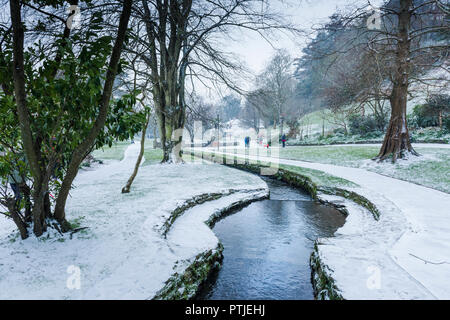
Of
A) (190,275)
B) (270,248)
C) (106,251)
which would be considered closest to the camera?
(190,275)

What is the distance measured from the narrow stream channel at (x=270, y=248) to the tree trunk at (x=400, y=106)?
20.3ft

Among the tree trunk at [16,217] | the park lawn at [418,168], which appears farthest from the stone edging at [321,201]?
the tree trunk at [16,217]

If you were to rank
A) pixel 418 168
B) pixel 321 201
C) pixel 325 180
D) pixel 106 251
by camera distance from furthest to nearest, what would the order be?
pixel 418 168 < pixel 325 180 < pixel 321 201 < pixel 106 251

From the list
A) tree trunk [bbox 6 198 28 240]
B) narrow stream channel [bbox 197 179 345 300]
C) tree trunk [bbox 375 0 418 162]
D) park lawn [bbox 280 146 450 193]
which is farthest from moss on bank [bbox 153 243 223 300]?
tree trunk [bbox 375 0 418 162]

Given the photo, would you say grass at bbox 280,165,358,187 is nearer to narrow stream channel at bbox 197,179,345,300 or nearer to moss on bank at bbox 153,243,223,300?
narrow stream channel at bbox 197,179,345,300

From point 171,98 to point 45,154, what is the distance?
9.57 metres

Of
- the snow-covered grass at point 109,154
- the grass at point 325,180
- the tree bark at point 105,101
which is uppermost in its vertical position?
the tree bark at point 105,101

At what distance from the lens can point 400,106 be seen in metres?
10.8

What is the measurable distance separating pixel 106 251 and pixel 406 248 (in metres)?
4.51

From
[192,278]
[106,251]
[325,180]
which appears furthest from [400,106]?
[106,251]

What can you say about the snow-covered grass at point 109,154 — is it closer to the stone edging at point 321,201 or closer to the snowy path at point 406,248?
the stone edging at point 321,201

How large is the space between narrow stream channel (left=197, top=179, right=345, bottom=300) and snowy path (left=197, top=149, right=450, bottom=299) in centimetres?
79

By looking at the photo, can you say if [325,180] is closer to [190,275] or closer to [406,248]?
[406,248]

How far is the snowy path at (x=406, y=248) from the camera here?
2580 millimetres
